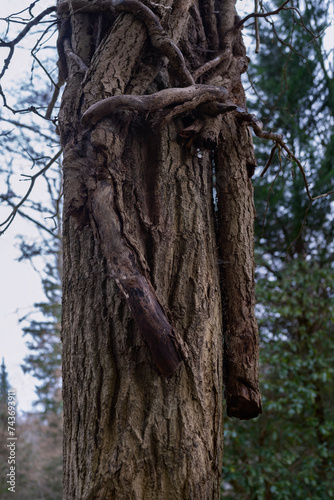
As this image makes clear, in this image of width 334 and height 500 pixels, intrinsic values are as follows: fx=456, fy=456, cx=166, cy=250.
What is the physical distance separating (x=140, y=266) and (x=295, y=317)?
12.7ft

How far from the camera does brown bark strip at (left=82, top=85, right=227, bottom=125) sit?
4.55ft

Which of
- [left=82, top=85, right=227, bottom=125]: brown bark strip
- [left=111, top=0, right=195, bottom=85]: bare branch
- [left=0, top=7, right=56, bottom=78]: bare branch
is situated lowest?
[left=82, top=85, right=227, bottom=125]: brown bark strip

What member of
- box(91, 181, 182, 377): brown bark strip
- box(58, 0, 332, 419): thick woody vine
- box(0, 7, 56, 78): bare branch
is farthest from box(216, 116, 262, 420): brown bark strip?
box(0, 7, 56, 78): bare branch

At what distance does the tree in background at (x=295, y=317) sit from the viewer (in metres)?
4.22

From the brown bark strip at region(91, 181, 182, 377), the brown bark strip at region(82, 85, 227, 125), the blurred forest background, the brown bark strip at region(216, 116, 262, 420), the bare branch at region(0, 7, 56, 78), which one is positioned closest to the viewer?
the brown bark strip at region(91, 181, 182, 377)

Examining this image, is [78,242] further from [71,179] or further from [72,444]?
[72,444]

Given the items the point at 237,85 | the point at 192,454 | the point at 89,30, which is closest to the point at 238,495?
the point at 192,454

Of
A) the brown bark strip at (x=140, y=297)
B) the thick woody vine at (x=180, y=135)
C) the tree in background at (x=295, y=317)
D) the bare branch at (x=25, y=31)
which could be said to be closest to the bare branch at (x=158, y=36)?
the thick woody vine at (x=180, y=135)

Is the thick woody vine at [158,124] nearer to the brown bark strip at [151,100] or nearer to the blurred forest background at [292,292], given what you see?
the brown bark strip at [151,100]

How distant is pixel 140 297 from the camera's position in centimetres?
122

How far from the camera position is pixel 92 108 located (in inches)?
54.6

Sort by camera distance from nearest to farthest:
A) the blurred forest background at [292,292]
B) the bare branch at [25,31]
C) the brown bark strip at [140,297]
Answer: the brown bark strip at [140,297] < the bare branch at [25,31] < the blurred forest background at [292,292]

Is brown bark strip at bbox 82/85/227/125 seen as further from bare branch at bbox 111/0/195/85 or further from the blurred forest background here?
the blurred forest background

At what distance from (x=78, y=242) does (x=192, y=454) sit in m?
0.72
